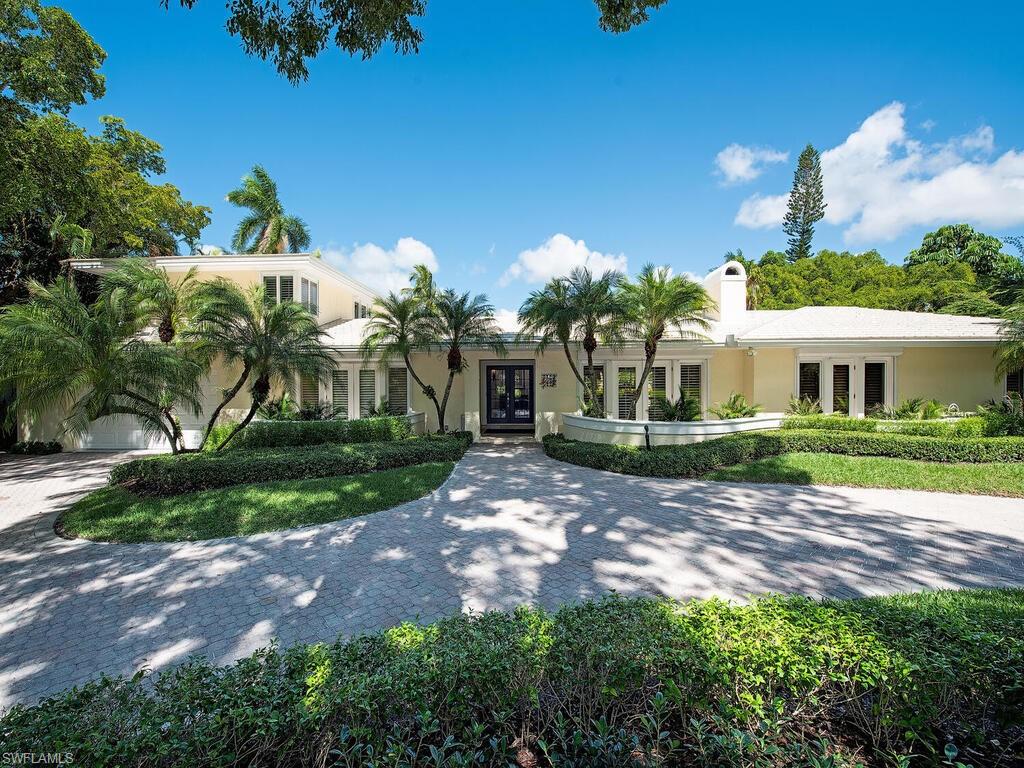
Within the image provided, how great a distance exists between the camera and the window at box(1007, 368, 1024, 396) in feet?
50.3

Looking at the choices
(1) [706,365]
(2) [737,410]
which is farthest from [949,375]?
(1) [706,365]

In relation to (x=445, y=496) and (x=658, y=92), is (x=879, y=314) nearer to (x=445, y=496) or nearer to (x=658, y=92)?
(x=658, y=92)

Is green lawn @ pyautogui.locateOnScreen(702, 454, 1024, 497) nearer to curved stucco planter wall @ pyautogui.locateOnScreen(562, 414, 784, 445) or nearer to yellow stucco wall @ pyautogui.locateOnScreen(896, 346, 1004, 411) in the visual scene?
curved stucco planter wall @ pyautogui.locateOnScreen(562, 414, 784, 445)

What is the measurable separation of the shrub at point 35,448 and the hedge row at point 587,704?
764 inches

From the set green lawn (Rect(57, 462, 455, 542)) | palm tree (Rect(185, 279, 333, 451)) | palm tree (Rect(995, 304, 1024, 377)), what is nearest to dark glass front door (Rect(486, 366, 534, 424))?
palm tree (Rect(185, 279, 333, 451))

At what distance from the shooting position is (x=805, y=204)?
150ft

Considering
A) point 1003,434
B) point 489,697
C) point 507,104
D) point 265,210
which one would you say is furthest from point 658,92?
point 265,210

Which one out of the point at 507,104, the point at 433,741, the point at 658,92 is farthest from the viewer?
the point at 507,104

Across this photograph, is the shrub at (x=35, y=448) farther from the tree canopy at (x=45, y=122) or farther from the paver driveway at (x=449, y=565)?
the paver driveway at (x=449, y=565)

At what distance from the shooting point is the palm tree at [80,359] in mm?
8219

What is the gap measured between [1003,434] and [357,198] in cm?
2347

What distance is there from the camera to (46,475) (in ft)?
40.1

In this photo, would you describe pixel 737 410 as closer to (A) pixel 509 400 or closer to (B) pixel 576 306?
(B) pixel 576 306

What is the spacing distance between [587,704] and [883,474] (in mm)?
11256
